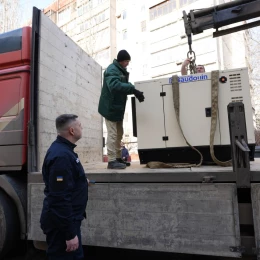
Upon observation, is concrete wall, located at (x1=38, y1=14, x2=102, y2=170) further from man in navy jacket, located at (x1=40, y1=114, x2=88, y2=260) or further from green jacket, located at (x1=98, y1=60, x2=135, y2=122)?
man in navy jacket, located at (x1=40, y1=114, x2=88, y2=260)

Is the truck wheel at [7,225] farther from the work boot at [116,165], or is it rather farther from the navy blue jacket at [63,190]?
the navy blue jacket at [63,190]

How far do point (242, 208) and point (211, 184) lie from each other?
33cm

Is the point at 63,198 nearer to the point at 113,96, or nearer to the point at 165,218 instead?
the point at 165,218

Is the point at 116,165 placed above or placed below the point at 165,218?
above

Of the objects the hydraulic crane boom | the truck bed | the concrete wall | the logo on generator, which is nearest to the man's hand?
the truck bed

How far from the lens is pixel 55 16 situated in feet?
105

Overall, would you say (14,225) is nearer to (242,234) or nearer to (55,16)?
(242,234)

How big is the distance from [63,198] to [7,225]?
1.70 m

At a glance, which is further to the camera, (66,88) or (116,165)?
(66,88)

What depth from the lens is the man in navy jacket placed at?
1.95 m

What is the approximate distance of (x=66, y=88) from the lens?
420 cm

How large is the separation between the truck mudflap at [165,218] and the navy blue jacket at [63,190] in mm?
644

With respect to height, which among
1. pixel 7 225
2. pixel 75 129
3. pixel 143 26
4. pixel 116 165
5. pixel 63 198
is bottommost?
pixel 7 225

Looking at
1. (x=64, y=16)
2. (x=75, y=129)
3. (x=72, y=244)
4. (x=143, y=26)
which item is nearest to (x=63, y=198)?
(x=72, y=244)
